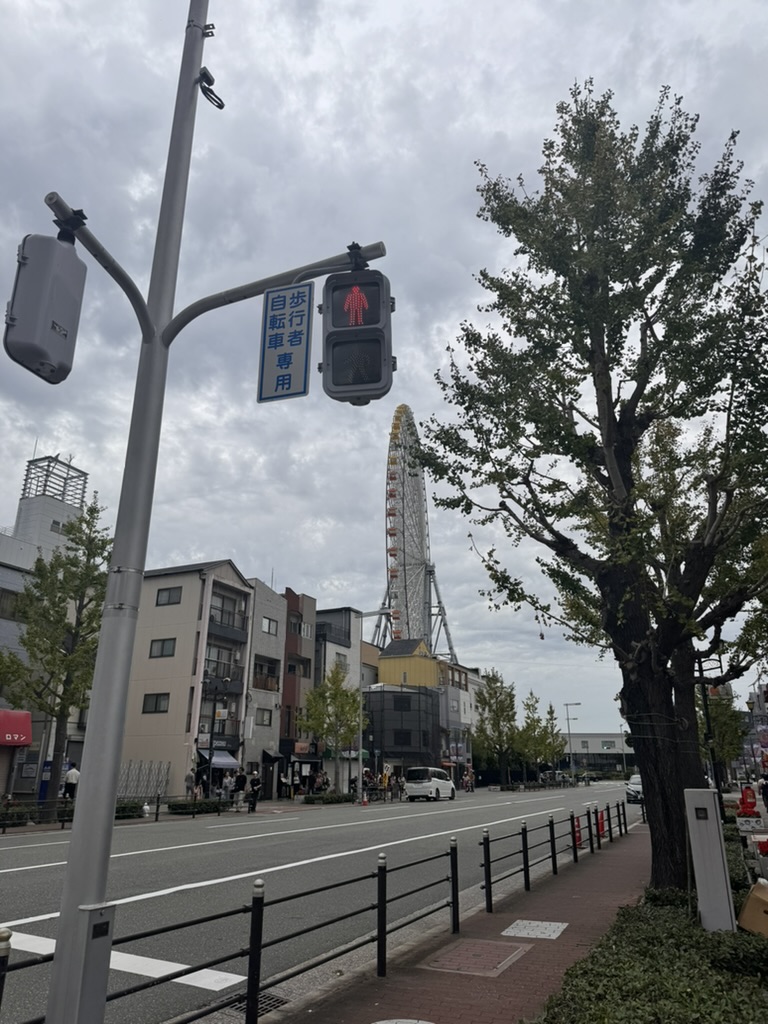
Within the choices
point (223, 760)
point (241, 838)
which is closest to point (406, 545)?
point (223, 760)

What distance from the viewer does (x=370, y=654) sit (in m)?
74.6

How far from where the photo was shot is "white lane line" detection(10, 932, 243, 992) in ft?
23.7

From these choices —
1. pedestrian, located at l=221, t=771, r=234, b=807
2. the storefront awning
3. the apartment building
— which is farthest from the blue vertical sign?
the storefront awning

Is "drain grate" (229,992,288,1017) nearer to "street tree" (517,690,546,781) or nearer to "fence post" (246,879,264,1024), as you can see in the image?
"fence post" (246,879,264,1024)

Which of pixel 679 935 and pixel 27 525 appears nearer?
pixel 679 935

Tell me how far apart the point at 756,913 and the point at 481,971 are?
9.38 ft

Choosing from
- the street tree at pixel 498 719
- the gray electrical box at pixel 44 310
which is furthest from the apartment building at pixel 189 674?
the gray electrical box at pixel 44 310

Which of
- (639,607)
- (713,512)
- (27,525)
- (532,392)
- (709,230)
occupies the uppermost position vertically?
(27,525)

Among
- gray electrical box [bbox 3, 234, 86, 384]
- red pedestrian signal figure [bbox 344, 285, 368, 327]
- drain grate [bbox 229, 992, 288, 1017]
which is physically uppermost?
red pedestrian signal figure [bbox 344, 285, 368, 327]

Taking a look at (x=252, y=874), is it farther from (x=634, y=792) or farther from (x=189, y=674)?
(x=634, y=792)

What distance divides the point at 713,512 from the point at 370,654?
65.9m

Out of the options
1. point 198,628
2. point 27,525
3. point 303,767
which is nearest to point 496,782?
point 303,767

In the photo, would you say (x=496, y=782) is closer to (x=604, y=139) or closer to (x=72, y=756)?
(x=72, y=756)

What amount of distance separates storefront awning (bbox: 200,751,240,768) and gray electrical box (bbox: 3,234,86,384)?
1593 inches
